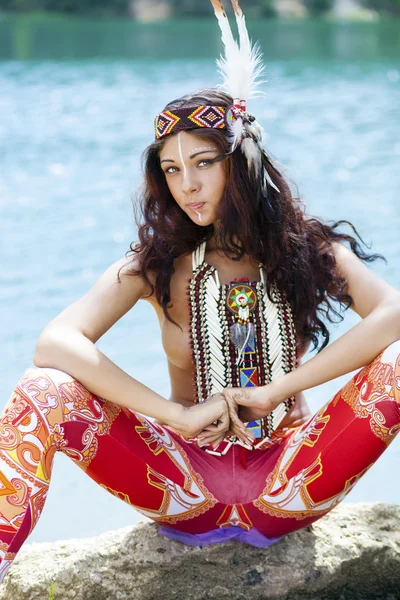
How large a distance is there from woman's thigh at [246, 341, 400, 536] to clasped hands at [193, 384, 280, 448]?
0.41 feet

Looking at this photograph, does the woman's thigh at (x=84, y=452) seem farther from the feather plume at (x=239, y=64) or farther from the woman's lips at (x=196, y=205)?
the feather plume at (x=239, y=64)

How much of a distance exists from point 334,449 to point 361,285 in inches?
20.1

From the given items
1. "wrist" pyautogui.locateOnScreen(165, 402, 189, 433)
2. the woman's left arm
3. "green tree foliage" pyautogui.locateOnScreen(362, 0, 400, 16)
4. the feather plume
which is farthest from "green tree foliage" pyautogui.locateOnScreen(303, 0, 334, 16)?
"wrist" pyautogui.locateOnScreen(165, 402, 189, 433)

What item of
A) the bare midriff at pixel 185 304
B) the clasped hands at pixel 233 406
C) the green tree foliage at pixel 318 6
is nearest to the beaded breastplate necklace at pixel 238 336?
the bare midriff at pixel 185 304

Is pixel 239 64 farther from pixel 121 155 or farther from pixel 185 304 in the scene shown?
pixel 121 155

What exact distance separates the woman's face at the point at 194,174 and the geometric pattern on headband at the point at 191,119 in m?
0.02

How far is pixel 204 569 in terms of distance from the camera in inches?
101

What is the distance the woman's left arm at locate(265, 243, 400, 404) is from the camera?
7.85ft

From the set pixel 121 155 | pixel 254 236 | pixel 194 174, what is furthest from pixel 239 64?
pixel 121 155

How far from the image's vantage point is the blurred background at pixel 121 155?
5059 mm

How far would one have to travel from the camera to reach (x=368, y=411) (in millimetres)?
2240

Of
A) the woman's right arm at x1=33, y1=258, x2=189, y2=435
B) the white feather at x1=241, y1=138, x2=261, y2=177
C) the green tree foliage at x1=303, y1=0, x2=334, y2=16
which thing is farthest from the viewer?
the green tree foliage at x1=303, y1=0, x2=334, y2=16

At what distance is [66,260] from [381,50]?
17.1 meters

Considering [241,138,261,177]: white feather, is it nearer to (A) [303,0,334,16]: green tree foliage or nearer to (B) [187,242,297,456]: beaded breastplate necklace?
(B) [187,242,297,456]: beaded breastplate necklace
